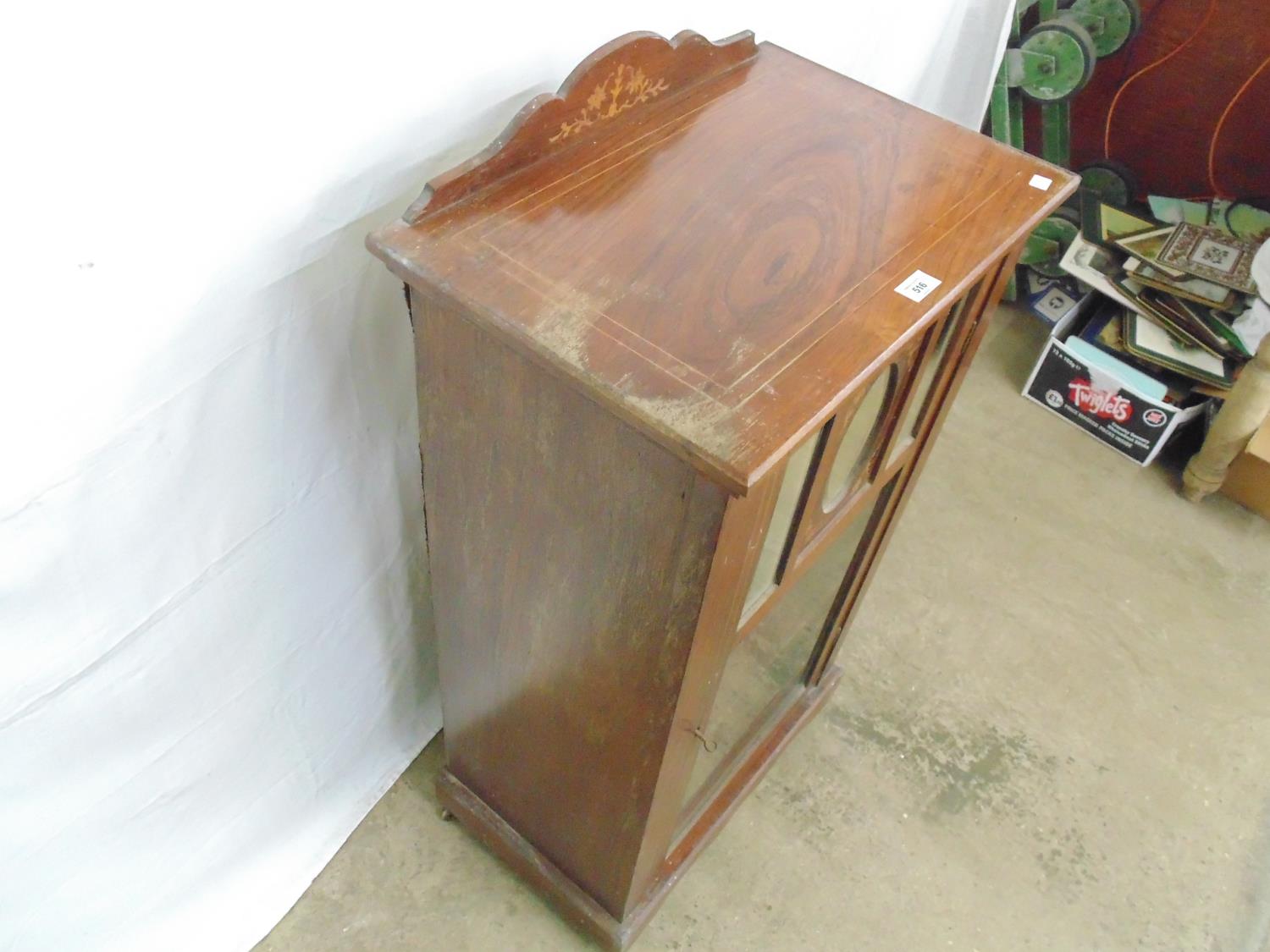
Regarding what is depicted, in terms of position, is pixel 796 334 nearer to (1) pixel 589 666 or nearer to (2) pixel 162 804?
(1) pixel 589 666

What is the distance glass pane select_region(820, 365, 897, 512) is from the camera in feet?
2.34

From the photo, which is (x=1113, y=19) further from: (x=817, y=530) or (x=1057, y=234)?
(x=817, y=530)

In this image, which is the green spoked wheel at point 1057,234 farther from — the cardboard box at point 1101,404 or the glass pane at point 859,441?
the glass pane at point 859,441

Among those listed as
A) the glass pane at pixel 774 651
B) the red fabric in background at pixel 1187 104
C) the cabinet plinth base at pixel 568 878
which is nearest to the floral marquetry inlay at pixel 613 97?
the glass pane at pixel 774 651

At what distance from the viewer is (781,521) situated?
69cm

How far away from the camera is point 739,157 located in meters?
0.71

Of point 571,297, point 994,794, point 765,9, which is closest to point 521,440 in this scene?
point 571,297

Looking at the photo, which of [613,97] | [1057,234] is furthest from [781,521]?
[1057,234]

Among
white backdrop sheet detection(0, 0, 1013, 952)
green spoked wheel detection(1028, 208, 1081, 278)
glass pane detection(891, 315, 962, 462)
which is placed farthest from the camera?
green spoked wheel detection(1028, 208, 1081, 278)

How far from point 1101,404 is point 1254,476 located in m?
0.27

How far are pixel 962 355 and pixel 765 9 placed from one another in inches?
17.9

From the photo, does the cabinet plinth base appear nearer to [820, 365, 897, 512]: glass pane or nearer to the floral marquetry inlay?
[820, 365, 897, 512]: glass pane

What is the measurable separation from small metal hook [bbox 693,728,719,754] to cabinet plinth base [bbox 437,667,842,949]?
0.15 meters

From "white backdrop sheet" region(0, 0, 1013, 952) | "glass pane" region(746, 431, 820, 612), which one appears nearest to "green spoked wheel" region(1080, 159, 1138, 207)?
"white backdrop sheet" region(0, 0, 1013, 952)
